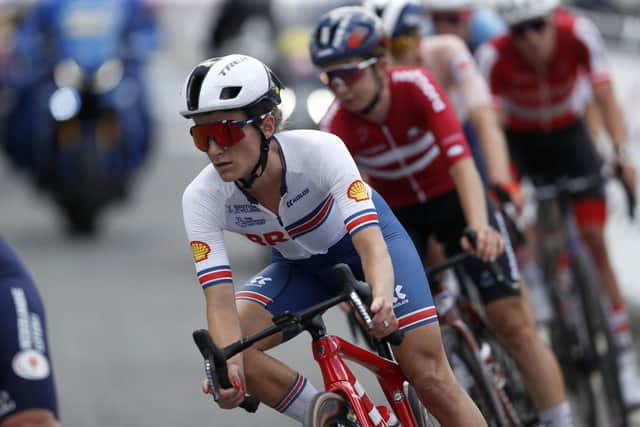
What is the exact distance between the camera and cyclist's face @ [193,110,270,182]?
569 cm

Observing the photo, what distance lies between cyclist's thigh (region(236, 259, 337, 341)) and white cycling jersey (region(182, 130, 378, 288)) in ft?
0.77

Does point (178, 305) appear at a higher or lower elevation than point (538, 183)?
lower

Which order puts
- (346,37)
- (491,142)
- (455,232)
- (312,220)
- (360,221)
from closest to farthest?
1. (360,221)
2. (312,220)
3. (346,37)
4. (455,232)
5. (491,142)

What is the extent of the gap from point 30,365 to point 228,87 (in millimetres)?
1300

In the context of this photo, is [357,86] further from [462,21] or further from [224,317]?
[462,21]

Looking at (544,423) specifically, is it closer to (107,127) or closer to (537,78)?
(537,78)

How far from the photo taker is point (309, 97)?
18656mm

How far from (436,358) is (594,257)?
11.7 feet

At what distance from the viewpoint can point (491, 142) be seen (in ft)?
26.8

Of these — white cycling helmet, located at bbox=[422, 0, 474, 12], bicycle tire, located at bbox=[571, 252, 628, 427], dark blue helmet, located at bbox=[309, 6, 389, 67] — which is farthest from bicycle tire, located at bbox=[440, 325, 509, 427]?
white cycling helmet, located at bbox=[422, 0, 474, 12]

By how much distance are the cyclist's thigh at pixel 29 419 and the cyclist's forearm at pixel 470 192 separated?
262 cm

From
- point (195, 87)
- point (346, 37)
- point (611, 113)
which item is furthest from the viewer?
point (611, 113)

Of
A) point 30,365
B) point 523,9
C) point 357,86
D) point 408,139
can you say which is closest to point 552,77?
point 523,9

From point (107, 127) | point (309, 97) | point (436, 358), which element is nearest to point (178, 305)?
point (107, 127)
